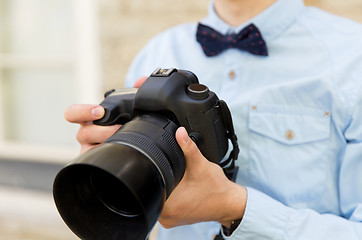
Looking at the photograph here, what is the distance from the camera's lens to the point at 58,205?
485 mm

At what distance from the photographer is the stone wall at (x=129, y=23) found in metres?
1.39

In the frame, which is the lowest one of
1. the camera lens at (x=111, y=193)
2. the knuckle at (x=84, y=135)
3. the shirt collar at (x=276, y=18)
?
the camera lens at (x=111, y=193)

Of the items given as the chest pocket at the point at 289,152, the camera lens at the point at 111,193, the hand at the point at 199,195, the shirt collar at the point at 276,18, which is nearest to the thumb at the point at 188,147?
the hand at the point at 199,195

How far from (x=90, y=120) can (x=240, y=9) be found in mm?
363

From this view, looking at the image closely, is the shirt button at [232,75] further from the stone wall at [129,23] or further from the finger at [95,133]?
the stone wall at [129,23]

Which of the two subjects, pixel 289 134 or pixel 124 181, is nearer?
pixel 124 181

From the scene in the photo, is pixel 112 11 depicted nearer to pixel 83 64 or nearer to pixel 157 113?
pixel 83 64

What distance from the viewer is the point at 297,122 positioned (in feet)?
A: 2.16

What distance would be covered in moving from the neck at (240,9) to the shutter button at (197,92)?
248 millimetres

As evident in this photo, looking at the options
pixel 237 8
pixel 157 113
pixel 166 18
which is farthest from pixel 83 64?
pixel 157 113

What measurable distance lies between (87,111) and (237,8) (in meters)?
0.36

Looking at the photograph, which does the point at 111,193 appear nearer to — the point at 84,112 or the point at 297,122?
the point at 84,112

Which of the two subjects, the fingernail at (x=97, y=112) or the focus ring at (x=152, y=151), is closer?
the focus ring at (x=152, y=151)

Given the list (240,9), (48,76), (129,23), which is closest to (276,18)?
(240,9)
